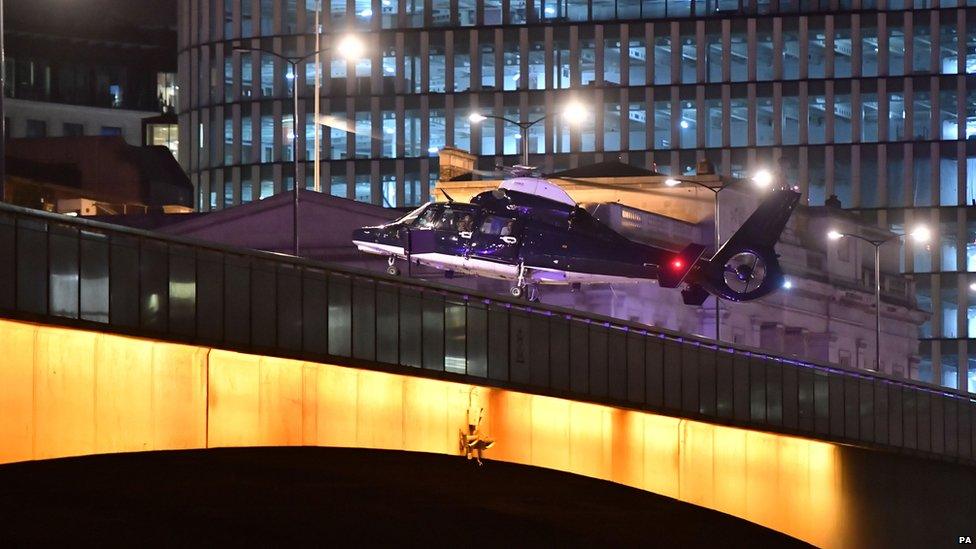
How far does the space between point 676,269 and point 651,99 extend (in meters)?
86.4

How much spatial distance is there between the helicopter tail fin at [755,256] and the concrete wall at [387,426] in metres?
7.20

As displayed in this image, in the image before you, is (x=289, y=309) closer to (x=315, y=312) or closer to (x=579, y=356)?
(x=315, y=312)

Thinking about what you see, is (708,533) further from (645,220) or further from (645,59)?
(645,59)

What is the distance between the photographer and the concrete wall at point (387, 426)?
35.8 meters

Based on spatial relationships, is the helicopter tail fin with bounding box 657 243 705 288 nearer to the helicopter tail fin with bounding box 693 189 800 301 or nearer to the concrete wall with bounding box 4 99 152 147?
the helicopter tail fin with bounding box 693 189 800 301

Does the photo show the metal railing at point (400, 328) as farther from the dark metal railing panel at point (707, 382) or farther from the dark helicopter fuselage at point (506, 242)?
the dark helicopter fuselage at point (506, 242)

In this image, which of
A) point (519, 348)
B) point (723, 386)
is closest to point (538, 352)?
point (519, 348)

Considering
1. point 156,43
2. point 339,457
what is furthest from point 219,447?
point 156,43

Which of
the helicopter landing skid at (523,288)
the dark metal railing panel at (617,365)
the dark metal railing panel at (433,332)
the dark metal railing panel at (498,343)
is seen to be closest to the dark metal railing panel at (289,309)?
the dark metal railing panel at (433,332)

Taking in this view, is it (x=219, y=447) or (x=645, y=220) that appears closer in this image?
(x=219, y=447)

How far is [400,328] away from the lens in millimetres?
48812

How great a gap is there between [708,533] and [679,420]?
48.8 ft

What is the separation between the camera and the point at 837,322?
395 ft

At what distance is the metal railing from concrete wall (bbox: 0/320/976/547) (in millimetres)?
449
